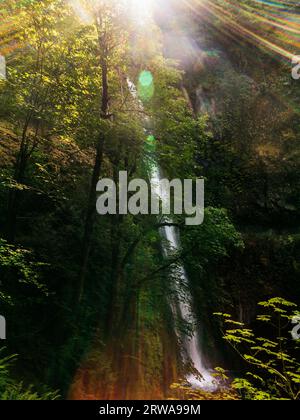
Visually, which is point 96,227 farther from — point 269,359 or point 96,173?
point 269,359

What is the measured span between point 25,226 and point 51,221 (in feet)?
2.27

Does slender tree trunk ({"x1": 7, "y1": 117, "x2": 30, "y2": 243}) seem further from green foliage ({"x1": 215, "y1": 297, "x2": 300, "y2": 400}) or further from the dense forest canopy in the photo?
green foliage ({"x1": 215, "y1": 297, "x2": 300, "y2": 400})

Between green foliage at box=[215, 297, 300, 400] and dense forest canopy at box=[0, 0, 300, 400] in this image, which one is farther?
dense forest canopy at box=[0, 0, 300, 400]

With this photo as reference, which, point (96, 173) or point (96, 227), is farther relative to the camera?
point (96, 227)

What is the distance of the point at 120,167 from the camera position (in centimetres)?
903

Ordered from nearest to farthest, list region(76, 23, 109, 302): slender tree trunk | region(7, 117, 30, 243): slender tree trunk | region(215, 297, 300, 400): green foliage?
region(215, 297, 300, 400): green foliage → region(76, 23, 109, 302): slender tree trunk → region(7, 117, 30, 243): slender tree trunk

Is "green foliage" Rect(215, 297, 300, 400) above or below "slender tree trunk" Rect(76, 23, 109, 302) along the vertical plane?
below

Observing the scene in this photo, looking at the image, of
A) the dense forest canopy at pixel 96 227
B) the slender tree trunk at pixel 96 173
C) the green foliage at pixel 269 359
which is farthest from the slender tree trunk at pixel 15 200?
the green foliage at pixel 269 359

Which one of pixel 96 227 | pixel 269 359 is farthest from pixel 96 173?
pixel 269 359

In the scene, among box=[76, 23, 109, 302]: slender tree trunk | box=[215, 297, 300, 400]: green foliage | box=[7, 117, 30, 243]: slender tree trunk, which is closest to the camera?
box=[215, 297, 300, 400]: green foliage

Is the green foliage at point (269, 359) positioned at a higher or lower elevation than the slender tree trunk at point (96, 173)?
lower

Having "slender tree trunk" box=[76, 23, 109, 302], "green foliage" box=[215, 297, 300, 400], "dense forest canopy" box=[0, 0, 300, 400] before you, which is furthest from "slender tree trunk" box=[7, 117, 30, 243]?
"green foliage" box=[215, 297, 300, 400]

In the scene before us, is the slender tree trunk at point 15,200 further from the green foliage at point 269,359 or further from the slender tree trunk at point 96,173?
the green foliage at point 269,359

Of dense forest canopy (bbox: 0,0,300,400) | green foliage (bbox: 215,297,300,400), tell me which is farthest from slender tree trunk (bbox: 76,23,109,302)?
green foliage (bbox: 215,297,300,400)
